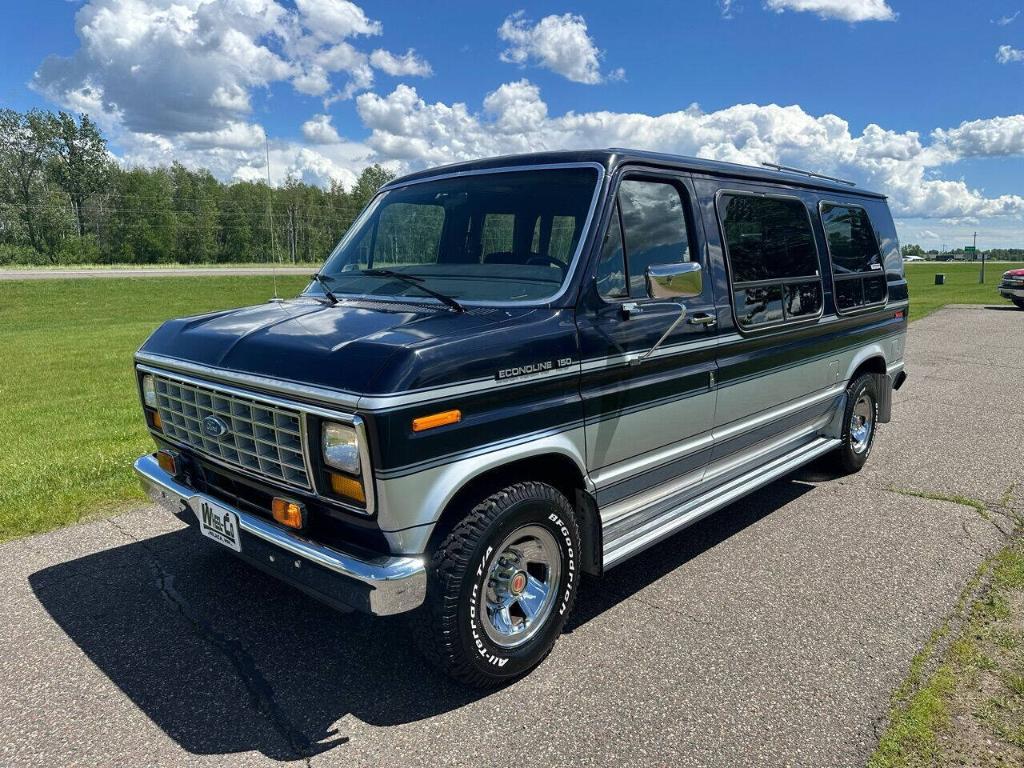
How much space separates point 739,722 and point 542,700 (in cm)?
80

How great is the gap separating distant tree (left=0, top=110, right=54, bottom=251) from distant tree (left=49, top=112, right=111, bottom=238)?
1.00 metres

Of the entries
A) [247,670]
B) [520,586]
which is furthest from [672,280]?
[247,670]

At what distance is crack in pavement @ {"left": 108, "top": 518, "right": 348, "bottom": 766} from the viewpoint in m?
2.77

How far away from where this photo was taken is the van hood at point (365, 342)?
8.77 ft

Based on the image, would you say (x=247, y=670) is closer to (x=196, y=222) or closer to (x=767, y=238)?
(x=767, y=238)

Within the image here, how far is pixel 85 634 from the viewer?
11.6 ft

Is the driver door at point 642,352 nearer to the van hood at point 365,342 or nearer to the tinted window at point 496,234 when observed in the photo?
the van hood at point 365,342

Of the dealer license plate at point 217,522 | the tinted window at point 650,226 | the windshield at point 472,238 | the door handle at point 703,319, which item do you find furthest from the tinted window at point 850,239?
the dealer license plate at point 217,522

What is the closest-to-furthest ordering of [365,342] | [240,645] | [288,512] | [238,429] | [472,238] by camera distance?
[365,342], [288,512], [238,429], [240,645], [472,238]

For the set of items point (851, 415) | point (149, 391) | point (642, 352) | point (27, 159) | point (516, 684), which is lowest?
point (516, 684)

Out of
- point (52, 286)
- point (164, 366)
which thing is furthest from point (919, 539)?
point (52, 286)

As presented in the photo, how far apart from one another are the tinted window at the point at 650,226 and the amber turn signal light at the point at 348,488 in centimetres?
166

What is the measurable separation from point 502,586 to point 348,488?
2.83 ft

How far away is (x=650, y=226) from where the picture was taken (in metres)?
3.74
